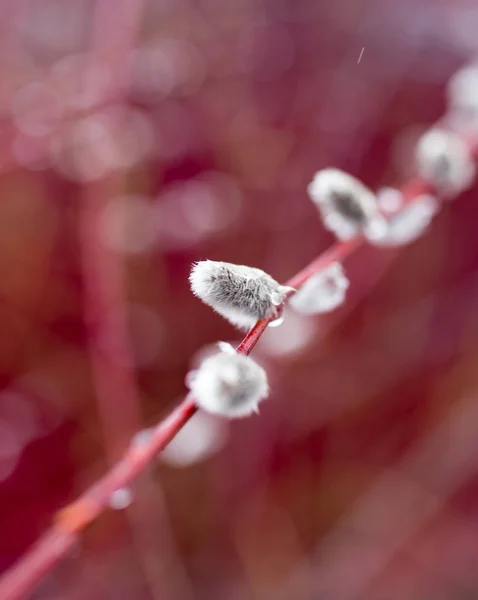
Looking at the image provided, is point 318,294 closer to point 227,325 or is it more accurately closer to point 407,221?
point 407,221

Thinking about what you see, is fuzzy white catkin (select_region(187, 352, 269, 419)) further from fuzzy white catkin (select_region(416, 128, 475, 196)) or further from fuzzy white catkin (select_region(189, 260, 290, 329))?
fuzzy white catkin (select_region(416, 128, 475, 196))

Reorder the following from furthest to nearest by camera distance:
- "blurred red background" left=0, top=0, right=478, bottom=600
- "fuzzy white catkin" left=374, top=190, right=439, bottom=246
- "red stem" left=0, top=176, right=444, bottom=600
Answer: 1. "blurred red background" left=0, top=0, right=478, bottom=600
2. "fuzzy white catkin" left=374, top=190, right=439, bottom=246
3. "red stem" left=0, top=176, right=444, bottom=600

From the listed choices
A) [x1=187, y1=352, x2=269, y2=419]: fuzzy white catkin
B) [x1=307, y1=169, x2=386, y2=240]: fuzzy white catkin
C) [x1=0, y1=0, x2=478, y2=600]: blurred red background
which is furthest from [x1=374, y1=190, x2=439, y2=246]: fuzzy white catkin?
[x1=0, y1=0, x2=478, y2=600]: blurred red background

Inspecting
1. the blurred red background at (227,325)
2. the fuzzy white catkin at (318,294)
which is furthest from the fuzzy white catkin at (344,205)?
the blurred red background at (227,325)

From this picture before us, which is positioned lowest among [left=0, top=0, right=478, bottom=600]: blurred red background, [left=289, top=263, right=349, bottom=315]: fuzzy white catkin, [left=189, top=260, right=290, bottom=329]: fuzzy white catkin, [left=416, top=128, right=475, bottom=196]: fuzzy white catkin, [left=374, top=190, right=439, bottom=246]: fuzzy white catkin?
[left=189, top=260, right=290, bottom=329]: fuzzy white catkin

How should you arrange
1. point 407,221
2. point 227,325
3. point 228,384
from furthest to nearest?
point 227,325 → point 407,221 → point 228,384

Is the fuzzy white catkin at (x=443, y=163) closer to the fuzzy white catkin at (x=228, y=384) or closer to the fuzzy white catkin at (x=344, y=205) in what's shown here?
the fuzzy white catkin at (x=344, y=205)

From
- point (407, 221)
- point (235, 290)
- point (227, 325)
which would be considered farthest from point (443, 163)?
point (227, 325)
